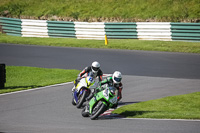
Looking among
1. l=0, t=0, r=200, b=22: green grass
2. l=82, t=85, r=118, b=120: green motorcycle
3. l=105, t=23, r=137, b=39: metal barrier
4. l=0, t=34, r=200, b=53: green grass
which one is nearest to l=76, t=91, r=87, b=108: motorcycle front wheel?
l=82, t=85, r=118, b=120: green motorcycle

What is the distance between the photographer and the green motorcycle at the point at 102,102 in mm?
11828

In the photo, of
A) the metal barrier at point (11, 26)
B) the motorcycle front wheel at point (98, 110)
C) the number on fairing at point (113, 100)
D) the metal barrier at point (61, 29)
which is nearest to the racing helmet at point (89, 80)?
the motorcycle front wheel at point (98, 110)

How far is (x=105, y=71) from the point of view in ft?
66.3

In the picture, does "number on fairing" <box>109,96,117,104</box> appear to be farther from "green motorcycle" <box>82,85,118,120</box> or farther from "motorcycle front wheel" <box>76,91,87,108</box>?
"motorcycle front wheel" <box>76,91,87,108</box>

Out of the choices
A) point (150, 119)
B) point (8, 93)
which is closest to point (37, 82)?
point (8, 93)

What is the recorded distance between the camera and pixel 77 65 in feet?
71.7

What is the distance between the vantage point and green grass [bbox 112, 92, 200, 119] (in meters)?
12.4

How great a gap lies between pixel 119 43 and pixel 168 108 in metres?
14.2

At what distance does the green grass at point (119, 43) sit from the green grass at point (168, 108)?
10.2 metres

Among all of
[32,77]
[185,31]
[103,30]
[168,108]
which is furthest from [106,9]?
[168,108]

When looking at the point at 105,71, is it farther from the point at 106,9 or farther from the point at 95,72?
the point at 106,9

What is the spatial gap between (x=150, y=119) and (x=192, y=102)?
9.41 ft

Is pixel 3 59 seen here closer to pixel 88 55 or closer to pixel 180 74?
pixel 88 55

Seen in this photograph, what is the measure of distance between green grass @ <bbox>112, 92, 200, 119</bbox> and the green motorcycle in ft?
3.12
